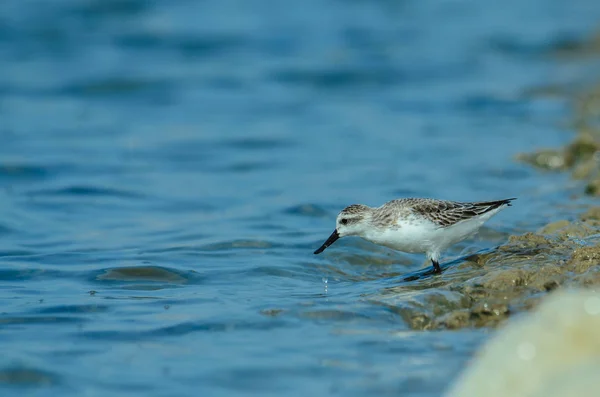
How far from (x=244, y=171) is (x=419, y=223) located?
5.24m

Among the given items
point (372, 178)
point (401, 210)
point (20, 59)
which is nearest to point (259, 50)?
point (20, 59)

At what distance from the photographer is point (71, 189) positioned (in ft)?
38.7

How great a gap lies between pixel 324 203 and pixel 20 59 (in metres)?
10.4

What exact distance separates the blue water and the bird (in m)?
0.44

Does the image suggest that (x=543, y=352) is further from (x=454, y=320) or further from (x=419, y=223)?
(x=419, y=223)

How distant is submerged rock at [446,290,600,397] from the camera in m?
4.48

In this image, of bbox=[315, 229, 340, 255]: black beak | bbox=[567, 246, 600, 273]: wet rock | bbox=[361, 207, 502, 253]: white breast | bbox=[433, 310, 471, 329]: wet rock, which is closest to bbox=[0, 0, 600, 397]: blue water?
bbox=[433, 310, 471, 329]: wet rock

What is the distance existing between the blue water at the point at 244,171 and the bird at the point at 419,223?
44 cm

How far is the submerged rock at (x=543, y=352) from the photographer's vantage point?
448cm

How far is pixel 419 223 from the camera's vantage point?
815 cm

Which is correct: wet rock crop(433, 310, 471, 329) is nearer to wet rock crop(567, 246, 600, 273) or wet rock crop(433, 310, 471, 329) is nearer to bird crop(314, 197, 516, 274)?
wet rock crop(567, 246, 600, 273)

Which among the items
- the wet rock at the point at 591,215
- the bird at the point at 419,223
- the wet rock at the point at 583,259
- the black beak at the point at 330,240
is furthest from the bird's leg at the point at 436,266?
the wet rock at the point at 591,215

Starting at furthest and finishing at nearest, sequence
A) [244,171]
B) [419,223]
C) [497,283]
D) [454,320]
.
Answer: [244,171], [419,223], [497,283], [454,320]

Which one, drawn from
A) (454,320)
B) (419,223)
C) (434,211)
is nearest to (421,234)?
(419,223)
